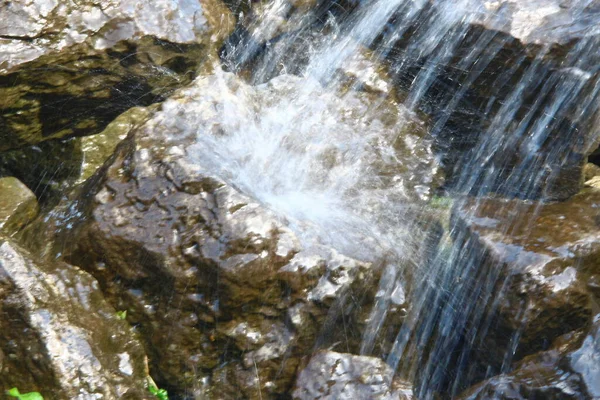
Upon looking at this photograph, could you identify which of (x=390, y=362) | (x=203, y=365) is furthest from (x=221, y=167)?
(x=390, y=362)

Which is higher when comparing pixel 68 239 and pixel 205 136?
pixel 205 136

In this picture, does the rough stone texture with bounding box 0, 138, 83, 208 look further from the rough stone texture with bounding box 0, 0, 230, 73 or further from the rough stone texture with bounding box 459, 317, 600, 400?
the rough stone texture with bounding box 459, 317, 600, 400

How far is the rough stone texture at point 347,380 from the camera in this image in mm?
3346

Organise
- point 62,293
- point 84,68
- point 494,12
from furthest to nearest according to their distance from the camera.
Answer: point 494,12 → point 84,68 → point 62,293

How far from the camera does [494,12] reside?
4.67 metres

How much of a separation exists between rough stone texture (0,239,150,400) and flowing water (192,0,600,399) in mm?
981

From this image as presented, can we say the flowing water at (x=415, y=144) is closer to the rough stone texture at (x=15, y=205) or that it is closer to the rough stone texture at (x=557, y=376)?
the rough stone texture at (x=557, y=376)

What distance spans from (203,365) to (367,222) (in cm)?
132

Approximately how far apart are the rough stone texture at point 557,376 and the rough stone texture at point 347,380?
0.36 meters

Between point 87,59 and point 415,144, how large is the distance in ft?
7.30

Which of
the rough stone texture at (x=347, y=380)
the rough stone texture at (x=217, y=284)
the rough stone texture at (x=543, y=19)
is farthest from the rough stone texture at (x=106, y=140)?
the rough stone texture at (x=543, y=19)

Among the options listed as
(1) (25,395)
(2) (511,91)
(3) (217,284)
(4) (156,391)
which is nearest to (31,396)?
(1) (25,395)

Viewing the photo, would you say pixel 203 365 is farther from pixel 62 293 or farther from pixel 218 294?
pixel 62 293

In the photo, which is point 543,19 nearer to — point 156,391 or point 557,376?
point 557,376
